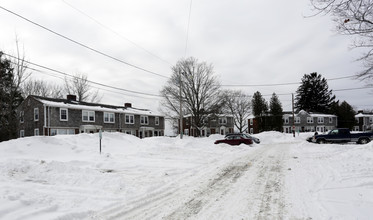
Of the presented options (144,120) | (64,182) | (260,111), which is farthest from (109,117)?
(260,111)

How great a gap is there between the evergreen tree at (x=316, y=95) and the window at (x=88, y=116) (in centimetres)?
7047

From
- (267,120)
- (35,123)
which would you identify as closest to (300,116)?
(267,120)

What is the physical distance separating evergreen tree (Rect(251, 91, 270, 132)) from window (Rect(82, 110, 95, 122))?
40.1 metres

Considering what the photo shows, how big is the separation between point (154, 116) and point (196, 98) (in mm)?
10905

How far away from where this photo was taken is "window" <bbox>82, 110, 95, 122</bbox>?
109 feet

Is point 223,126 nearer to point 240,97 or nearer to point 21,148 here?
point 240,97

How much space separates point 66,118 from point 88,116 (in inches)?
130

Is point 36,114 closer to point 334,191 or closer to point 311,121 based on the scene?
point 334,191

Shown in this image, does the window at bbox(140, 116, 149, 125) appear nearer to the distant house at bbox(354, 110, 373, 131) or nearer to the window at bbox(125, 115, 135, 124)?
the window at bbox(125, 115, 135, 124)

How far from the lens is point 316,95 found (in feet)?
256

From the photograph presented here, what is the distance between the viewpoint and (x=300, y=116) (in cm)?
6619

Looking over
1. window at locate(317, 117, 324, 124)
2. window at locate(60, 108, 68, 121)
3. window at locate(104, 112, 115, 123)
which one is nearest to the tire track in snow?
window at locate(60, 108, 68, 121)

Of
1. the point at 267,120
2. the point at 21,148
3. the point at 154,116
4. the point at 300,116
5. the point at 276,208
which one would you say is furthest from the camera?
the point at 300,116

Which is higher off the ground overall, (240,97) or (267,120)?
(240,97)
